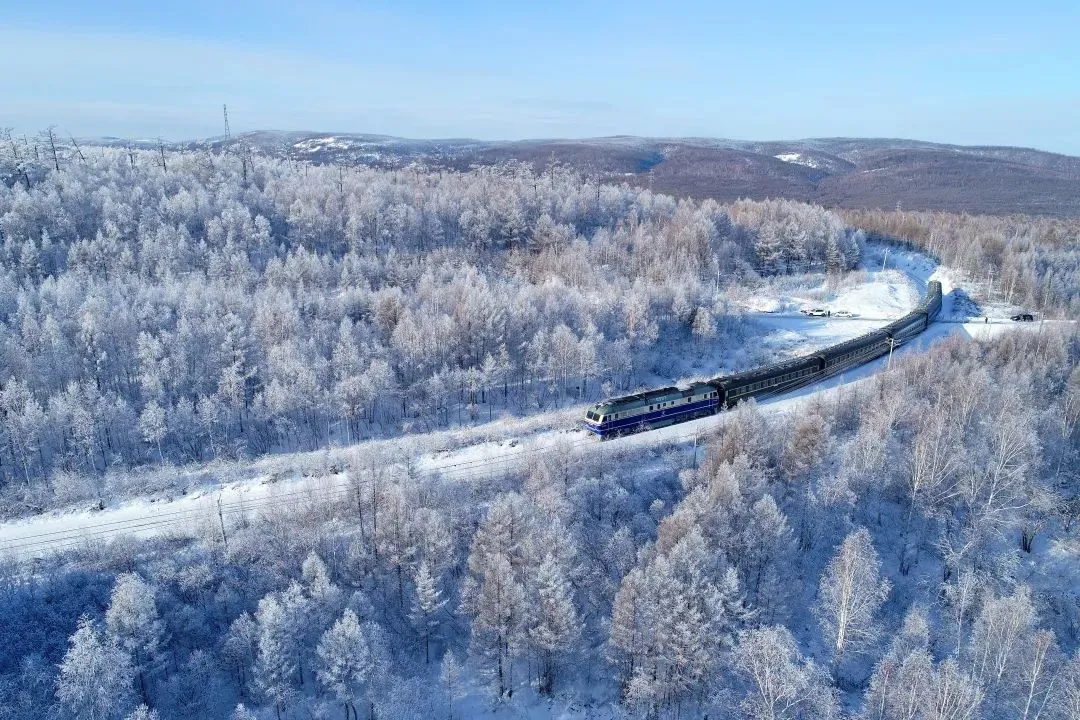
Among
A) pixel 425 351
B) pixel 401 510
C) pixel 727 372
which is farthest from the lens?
pixel 727 372

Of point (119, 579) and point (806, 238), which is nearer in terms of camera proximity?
point (119, 579)

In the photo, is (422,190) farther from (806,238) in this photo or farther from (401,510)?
(401,510)

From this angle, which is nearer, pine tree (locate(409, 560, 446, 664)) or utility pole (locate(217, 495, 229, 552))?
pine tree (locate(409, 560, 446, 664))

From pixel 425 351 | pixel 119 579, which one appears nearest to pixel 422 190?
pixel 425 351

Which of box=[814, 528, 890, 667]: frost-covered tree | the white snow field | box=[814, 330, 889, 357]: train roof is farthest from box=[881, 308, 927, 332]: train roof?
box=[814, 528, 890, 667]: frost-covered tree

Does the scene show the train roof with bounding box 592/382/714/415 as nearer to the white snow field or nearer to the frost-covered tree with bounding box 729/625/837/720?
the white snow field

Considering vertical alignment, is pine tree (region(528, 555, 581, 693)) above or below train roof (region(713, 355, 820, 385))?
below

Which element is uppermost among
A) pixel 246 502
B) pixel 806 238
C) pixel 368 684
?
pixel 806 238
